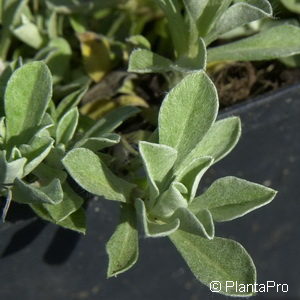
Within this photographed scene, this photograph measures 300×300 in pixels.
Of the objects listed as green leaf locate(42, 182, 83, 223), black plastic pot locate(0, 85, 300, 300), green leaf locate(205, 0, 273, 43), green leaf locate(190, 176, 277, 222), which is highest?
green leaf locate(205, 0, 273, 43)

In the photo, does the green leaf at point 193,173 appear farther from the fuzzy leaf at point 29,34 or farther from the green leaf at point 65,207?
the fuzzy leaf at point 29,34

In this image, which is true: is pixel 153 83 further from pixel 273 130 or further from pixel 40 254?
pixel 40 254

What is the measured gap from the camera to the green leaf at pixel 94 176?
59 cm

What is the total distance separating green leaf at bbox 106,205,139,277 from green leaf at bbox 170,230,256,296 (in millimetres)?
43

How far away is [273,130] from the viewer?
93 centimetres

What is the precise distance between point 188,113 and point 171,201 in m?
0.10

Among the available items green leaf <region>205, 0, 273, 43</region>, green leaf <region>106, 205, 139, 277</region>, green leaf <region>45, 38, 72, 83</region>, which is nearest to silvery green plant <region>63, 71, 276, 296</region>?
green leaf <region>106, 205, 139, 277</region>

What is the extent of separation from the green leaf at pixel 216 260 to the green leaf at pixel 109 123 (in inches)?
5.8

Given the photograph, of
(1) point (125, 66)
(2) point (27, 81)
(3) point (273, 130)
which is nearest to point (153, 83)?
(1) point (125, 66)

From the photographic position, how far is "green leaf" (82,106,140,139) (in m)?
0.71

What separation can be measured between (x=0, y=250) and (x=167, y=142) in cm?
28

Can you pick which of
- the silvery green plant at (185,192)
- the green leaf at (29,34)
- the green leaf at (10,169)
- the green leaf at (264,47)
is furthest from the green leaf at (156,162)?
the green leaf at (29,34)

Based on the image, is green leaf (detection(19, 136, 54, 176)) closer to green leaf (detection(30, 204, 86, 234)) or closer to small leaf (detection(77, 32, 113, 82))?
green leaf (detection(30, 204, 86, 234))

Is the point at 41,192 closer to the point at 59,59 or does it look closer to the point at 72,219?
the point at 72,219
